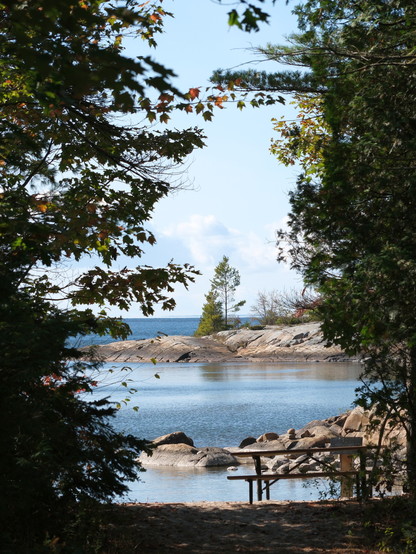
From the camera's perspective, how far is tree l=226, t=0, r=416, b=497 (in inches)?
344

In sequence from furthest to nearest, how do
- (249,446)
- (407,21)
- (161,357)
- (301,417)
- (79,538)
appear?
(161,357)
(301,417)
(249,446)
(407,21)
(79,538)

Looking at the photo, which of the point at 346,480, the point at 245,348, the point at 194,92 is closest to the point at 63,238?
the point at 194,92

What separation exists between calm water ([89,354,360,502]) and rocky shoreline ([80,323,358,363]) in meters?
6.60

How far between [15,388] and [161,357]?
2824 inches

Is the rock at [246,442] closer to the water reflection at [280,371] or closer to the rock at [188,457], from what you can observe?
the rock at [188,457]

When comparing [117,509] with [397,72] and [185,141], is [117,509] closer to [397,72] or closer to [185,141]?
[185,141]

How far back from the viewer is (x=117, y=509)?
9562 mm

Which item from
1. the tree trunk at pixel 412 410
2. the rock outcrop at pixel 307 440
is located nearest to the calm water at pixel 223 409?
the rock outcrop at pixel 307 440

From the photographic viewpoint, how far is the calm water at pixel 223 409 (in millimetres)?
18375

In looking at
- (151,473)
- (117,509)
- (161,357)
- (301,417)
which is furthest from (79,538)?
(161,357)

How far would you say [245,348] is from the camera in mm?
75688

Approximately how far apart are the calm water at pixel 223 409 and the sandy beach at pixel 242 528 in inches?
202

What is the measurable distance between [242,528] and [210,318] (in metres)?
82.5

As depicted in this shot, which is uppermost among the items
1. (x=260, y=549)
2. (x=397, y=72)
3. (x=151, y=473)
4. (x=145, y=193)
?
(x=397, y=72)
